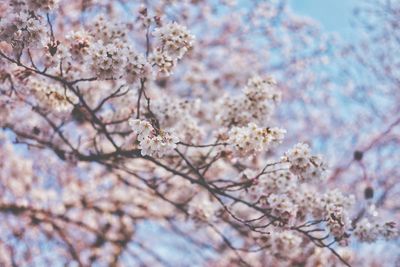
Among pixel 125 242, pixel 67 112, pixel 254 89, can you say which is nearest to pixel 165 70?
pixel 254 89

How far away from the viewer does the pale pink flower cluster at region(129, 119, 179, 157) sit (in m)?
3.69

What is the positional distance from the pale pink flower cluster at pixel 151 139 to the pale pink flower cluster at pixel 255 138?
0.66 m

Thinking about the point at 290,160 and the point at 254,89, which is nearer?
the point at 290,160

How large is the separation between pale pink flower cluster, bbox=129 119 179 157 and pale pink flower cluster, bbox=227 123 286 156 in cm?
66

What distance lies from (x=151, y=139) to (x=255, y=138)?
90 centimetres

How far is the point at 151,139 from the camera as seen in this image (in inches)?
145

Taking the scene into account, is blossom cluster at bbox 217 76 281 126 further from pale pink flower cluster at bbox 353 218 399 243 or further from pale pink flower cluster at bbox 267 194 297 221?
pale pink flower cluster at bbox 353 218 399 243

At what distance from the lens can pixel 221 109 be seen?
545cm

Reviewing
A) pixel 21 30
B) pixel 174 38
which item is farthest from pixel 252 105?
pixel 21 30

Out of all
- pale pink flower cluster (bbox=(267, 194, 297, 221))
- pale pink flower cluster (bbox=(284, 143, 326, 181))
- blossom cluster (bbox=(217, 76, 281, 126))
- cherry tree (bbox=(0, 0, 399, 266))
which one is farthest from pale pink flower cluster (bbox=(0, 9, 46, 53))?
pale pink flower cluster (bbox=(267, 194, 297, 221))

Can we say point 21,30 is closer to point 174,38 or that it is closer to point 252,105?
point 174,38

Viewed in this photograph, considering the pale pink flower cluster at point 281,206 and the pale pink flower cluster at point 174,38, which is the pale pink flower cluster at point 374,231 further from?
the pale pink flower cluster at point 174,38

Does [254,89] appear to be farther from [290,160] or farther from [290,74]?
[290,74]

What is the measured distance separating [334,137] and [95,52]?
952 cm
